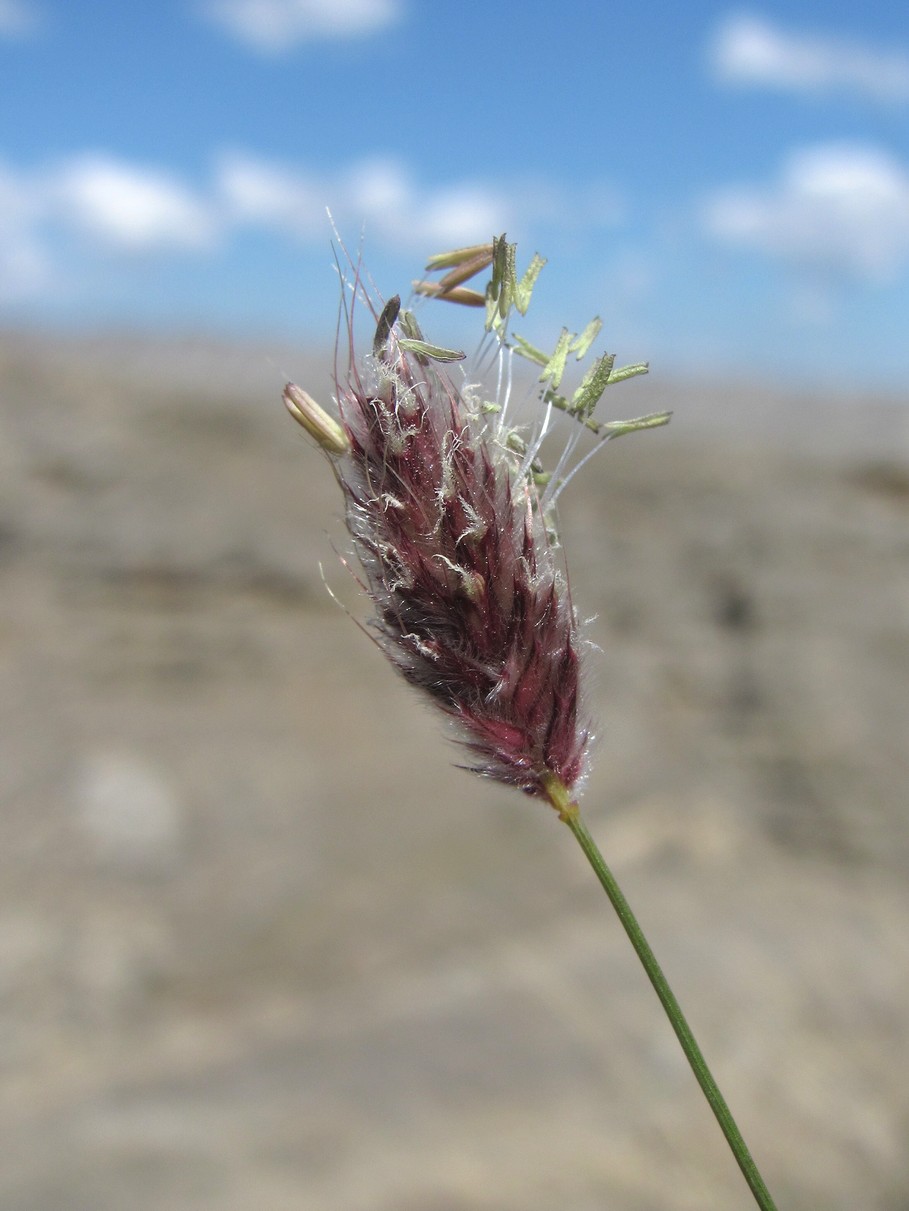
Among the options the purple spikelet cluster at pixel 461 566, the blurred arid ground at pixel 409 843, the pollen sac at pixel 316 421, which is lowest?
the purple spikelet cluster at pixel 461 566

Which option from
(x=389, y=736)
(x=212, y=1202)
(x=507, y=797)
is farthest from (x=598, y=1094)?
(x=389, y=736)


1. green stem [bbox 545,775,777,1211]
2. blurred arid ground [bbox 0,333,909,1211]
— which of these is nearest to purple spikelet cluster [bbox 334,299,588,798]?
green stem [bbox 545,775,777,1211]

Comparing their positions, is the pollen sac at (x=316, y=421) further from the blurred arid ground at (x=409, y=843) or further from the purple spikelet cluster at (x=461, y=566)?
the blurred arid ground at (x=409, y=843)

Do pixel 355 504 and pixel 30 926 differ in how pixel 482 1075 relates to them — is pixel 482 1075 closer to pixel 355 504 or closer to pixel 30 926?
pixel 30 926

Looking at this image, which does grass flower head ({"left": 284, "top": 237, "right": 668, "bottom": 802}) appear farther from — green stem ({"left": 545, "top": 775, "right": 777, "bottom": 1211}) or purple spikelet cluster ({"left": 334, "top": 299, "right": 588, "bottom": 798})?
green stem ({"left": 545, "top": 775, "right": 777, "bottom": 1211})

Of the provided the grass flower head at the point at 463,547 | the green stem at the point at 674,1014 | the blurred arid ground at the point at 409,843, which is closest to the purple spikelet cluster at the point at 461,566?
the grass flower head at the point at 463,547

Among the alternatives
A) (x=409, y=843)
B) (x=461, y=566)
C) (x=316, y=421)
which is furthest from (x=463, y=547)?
(x=409, y=843)
